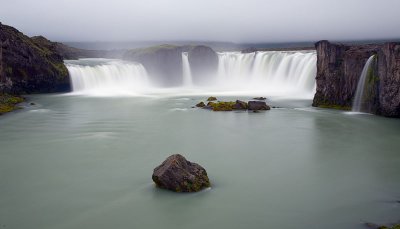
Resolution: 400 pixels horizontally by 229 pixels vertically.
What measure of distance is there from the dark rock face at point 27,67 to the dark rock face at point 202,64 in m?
20.1

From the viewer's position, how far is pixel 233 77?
56406mm

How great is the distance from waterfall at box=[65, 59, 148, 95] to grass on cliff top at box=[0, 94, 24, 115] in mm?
9469

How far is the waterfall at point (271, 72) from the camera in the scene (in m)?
41.3

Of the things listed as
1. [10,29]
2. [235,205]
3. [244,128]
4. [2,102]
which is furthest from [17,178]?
[10,29]

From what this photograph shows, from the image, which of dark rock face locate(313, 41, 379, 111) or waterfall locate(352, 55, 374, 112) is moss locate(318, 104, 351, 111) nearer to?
dark rock face locate(313, 41, 379, 111)

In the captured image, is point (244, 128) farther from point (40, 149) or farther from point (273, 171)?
point (40, 149)

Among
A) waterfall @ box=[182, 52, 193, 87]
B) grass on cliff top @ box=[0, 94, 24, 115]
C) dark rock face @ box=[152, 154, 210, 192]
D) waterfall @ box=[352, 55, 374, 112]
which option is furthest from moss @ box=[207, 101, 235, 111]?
waterfall @ box=[182, 52, 193, 87]

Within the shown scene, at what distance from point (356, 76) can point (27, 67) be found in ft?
99.2

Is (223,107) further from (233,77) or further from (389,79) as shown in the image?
(233,77)

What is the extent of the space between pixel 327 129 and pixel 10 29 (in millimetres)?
31351

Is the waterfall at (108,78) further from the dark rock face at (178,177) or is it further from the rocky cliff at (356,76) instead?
the dark rock face at (178,177)

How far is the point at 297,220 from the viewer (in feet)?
34.6

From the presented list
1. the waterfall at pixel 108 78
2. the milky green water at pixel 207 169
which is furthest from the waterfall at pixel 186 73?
the milky green water at pixel 207 169

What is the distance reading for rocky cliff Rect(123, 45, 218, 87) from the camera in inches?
2181
